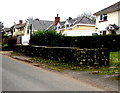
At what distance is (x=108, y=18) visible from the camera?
28.5 meters

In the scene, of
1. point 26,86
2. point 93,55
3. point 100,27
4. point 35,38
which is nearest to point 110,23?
point 100,27

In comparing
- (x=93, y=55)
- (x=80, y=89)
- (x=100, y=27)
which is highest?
(x=100, y=27)

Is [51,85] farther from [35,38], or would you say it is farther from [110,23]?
[110,23]

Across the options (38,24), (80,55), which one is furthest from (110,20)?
(38,24)

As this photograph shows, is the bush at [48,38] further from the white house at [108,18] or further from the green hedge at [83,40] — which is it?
the white house at [108,18]

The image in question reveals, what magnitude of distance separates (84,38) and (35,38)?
555cm

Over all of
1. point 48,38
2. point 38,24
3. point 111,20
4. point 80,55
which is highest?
point 38,24

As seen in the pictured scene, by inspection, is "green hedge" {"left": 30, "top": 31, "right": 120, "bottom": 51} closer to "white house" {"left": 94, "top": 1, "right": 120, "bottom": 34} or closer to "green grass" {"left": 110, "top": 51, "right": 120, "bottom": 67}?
"green grass" {"left": 110, "top": 51, "right": 120, "bottom": 67}

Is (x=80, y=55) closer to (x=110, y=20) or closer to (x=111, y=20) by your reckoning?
(x=111, y=20)

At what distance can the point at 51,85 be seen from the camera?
788cm

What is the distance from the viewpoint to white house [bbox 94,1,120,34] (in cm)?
2678

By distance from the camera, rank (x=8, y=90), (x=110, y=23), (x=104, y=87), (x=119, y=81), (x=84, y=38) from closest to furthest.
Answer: (x=8, y=90), (x=104, y=87), (x=119, y=81), (x=84, y=38), (x=110, y=23)

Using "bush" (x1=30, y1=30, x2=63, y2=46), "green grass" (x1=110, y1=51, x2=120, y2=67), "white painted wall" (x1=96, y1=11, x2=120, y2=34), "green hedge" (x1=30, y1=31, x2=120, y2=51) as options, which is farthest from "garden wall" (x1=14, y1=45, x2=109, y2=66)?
"white painted wall" (x1=96, y1=11, x2=120, y2=34)

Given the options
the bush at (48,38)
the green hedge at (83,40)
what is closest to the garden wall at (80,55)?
the bush at (48,38)
